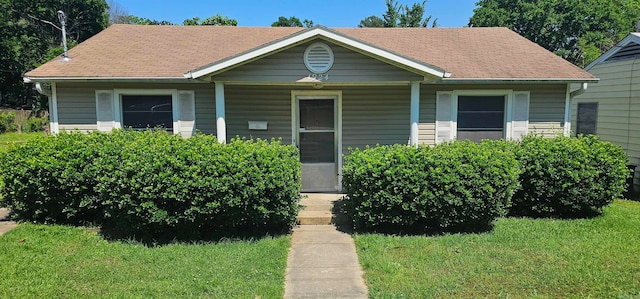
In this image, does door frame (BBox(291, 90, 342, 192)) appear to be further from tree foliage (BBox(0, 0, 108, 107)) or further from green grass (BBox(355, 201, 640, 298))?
tree foliage (BBox(0, 0, 108, 107))

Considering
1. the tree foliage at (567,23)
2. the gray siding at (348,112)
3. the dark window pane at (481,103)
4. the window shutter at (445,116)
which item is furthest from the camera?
the tree foliage at (567,23)

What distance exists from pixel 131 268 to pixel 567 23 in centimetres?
3523

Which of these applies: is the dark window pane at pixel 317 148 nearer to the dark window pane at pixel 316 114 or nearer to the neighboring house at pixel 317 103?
the neighboring house at pixel 317 103

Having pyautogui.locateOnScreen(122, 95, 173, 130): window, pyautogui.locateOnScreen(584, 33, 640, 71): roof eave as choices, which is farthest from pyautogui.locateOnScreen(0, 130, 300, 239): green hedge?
pyautogui.locateOnScreen(584, 33, 640, 71): roof eave

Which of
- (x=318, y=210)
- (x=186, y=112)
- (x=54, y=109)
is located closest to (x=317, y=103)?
(x=318, y=210)

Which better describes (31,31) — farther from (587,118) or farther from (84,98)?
(587,118)

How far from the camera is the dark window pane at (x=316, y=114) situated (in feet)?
25.3

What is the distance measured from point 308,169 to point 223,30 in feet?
14.8

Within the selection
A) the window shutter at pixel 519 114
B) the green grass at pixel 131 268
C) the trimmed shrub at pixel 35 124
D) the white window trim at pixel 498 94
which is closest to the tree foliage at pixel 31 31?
the trimmed shrub at pixel 35 124

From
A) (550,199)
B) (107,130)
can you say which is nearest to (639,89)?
(550,199)

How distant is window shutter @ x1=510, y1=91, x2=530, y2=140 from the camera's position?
786 centimetres

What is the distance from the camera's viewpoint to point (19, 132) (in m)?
23.5

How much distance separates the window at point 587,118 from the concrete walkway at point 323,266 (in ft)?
29.5

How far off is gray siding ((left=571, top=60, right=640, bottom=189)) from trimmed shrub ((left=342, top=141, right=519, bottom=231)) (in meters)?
5.81
